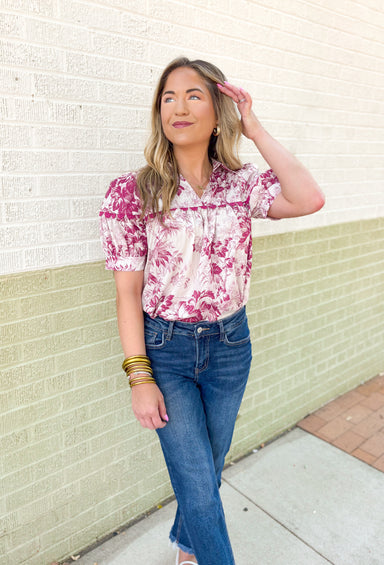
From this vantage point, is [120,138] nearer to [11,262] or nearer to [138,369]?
[11,262]

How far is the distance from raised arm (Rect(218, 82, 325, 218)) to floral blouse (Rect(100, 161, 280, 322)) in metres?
0.09

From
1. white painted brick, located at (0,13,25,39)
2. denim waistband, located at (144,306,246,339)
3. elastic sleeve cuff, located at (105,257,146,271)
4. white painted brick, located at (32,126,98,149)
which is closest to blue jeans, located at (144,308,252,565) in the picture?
denim waistband, located at (144,306,246,339)

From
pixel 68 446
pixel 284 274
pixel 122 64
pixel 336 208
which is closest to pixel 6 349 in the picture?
pixel 68 446

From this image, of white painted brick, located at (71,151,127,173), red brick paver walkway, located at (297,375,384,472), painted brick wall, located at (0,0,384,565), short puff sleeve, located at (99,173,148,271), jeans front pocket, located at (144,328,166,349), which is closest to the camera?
short puff sleeve, located at (99,173,148,271)

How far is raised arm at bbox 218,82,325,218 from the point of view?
1876 millimetres

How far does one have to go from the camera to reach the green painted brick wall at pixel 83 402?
212 cm

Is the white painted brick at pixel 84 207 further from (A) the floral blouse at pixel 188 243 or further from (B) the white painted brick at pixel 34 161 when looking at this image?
(A) the floral blouse at pixel 188 243

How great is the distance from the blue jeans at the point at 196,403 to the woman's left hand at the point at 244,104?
0.73 metres

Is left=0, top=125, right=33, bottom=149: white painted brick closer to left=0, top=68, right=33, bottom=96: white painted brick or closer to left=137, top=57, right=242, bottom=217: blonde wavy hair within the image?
left=0, top=68, right=33, bottom=96: white painted brick

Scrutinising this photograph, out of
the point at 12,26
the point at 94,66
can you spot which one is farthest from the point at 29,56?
the point at 94,66

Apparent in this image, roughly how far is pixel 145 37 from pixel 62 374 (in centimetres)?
156

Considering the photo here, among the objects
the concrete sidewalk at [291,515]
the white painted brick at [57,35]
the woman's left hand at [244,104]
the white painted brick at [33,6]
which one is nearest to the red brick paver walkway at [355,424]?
the concrete sidewalk at [291,515]

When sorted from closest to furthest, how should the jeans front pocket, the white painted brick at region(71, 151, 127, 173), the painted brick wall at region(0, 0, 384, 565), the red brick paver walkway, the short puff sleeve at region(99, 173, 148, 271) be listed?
1. the short puff sleeve at region(99, 173, 148, 271)
2. the jeans front pocket
3. the painted brick wall at region(0, 0, 384, 565)
4. the white painted brick at region(71, 151, 127, 173)
5. the red brick paver walkway

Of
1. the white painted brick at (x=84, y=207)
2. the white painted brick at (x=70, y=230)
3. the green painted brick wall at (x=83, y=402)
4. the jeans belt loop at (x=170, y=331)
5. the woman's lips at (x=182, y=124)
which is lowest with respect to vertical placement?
the green painted brick wall at (x=83, y=402)
